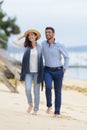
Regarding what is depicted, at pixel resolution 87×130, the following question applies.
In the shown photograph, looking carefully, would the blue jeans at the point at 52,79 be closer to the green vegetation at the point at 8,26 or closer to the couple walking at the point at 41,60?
the couple walking at the point at 41,60

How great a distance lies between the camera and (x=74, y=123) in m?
10.2

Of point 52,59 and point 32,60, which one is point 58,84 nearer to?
point 52,59

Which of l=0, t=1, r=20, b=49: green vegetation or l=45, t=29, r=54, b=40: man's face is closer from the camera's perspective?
l=45, t=29, r=54, b=40: man's face

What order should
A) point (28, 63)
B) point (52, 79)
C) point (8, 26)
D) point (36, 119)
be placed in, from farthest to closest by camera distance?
point (8, 26)
point (52, 79)
point (28, 63)
point (36, 119)

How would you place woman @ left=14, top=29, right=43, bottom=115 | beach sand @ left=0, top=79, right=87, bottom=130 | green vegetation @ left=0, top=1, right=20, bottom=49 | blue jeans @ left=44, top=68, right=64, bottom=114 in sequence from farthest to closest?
green vegetation @ left=0, top=1, right=20, bottom=49
blue jeans @ left=44, top=68, right=64, bottom=114
woman @ left=14, top=29, right=43, bottom=115
beach sand @ left=0, top=79, right=87, bottom=130

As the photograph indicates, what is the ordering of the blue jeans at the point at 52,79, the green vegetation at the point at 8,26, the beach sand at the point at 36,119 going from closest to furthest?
the beach sand at the point at 36,119
the blue jeans at the point at 52,79
the green vegetation at the point at 8,26

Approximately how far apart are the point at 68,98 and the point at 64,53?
22.4ft

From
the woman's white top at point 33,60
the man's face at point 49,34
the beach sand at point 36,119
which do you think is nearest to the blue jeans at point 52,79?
the woman's white top at point 33,60

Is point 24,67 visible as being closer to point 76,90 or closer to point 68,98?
point 68,98

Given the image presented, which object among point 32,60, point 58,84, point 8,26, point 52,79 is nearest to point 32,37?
point 32,60

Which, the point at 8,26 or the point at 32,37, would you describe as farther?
the point at 8,26

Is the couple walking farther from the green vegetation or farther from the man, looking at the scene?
the green vegetation

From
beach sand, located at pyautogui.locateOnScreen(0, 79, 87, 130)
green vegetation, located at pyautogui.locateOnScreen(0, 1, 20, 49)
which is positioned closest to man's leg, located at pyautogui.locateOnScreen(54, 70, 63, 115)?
beach sand, located at pyautogui.locateOnScreen(0, 79, 87, 130)

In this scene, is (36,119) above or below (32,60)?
below
